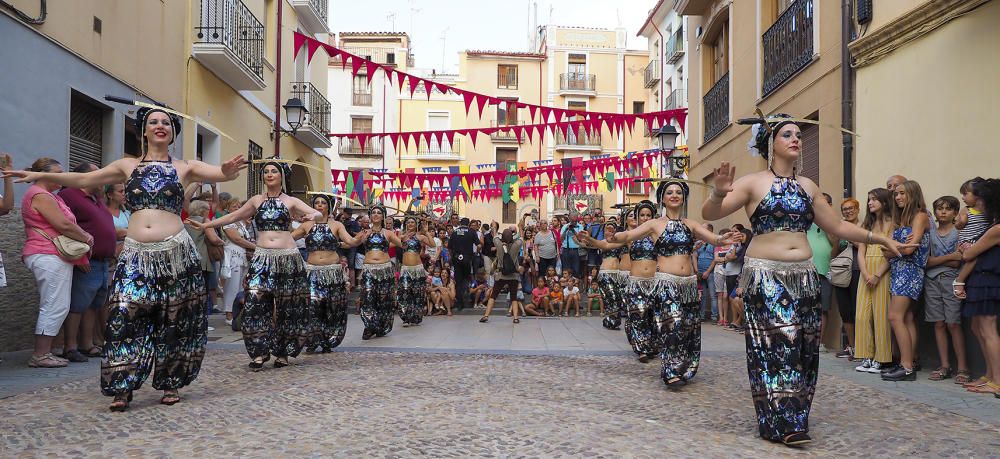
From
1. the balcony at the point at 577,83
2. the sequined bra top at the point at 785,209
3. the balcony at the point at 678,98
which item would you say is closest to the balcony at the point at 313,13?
the balcony at the point at 678,98

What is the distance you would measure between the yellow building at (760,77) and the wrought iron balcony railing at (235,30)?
9.54 metres

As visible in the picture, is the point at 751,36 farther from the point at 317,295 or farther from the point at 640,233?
the point at 317,295

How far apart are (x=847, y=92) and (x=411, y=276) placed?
7.04 m

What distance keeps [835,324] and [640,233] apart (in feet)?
11.4

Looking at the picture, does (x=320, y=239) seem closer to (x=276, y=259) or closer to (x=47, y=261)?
(x=276, y=259)

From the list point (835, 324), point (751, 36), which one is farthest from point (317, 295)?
point (751, 36)

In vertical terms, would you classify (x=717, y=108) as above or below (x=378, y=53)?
below

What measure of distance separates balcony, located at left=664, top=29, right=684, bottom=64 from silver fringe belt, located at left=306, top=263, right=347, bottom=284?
86.1ft

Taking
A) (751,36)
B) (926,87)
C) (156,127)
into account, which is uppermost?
(751,36)

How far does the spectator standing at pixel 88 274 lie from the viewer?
7992 millimetres

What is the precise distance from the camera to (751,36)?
14.1 meters

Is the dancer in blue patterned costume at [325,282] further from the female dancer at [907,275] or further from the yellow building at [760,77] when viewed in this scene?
the yellow building at [760,77]

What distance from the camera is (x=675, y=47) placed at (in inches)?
1366

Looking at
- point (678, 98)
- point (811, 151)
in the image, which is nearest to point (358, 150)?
point (678, 98)
